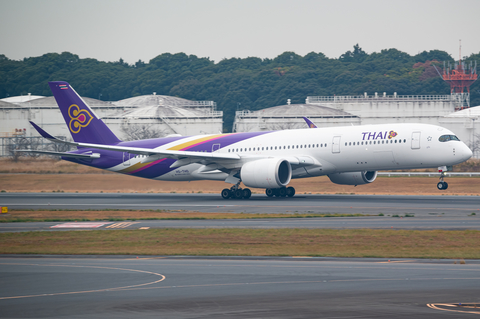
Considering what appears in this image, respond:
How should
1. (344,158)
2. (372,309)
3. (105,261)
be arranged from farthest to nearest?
(344,158) < (105,261) < (372,309)

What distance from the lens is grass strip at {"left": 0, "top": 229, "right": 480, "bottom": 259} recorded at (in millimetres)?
20547

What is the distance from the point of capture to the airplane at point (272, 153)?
4050 centimetres

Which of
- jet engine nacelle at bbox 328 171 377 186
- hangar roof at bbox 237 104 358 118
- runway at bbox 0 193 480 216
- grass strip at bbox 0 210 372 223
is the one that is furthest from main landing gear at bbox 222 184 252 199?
hangar roof at bbox 237 104 358 118

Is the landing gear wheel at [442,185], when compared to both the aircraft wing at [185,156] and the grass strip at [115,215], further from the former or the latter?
the grass strip at [115,215]

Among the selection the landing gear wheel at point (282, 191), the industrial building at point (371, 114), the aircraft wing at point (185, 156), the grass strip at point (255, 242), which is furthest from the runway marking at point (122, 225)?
the industrial building at point (371, 114)

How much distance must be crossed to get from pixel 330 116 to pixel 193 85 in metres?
72.1

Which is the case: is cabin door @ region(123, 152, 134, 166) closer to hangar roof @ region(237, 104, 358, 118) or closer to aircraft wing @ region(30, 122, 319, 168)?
aircraft wing @ region(30, 122, 319, 168)

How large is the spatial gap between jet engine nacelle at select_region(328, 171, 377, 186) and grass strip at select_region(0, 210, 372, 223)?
13.7m

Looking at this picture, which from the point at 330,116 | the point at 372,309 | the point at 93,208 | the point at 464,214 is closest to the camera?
the point at 372,309

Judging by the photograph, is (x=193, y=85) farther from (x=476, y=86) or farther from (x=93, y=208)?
(x=93, y=208)

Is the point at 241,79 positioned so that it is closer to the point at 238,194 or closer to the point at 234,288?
the point at 238,194

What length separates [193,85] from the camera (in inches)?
7165

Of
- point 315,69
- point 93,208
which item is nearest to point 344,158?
point 93,208

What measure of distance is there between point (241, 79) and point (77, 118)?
129 metres
